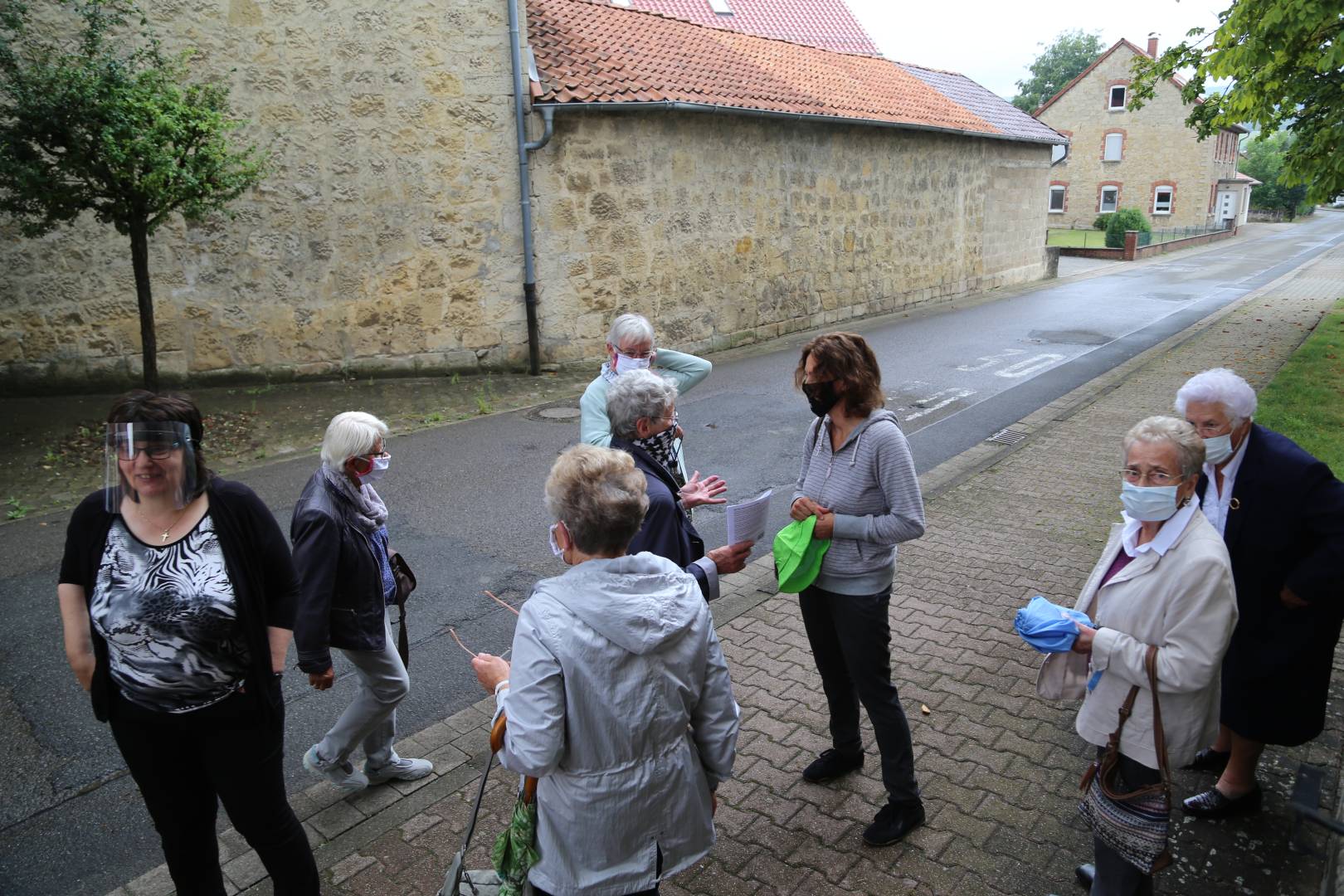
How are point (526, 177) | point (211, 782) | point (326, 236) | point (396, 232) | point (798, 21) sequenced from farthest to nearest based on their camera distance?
point (798, 21) → point (526, 177) → point (396, 232) → point (326, 236) → point (211, 782)

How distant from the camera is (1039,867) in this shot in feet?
10.5

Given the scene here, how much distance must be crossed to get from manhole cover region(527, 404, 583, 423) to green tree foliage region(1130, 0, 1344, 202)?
8.36m

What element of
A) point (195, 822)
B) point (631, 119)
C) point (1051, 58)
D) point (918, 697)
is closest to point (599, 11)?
point (631, 119)

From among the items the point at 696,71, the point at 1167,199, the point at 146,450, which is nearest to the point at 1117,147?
the point at 1167,199

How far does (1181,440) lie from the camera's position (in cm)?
263

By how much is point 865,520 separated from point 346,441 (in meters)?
1.87

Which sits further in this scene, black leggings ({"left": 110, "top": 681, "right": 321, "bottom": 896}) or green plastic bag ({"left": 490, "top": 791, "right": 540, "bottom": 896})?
black leggings ({"left": 110, "top": 681, "right": 321, "bottom": 896})

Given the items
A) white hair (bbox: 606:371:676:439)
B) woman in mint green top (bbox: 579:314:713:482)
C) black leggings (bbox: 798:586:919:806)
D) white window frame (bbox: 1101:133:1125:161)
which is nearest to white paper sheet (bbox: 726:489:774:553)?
black leggings (bbox: 798:586:919:806)

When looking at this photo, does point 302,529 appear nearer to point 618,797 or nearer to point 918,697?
point 618,797

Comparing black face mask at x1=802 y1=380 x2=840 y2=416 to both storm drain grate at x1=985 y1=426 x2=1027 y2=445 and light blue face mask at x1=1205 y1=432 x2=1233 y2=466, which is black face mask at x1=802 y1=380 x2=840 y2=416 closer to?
light blue face mask at x1=1205 y1=432 x2=1233 y2=466

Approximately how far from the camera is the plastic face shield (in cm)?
258

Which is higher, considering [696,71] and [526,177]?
[696,71]

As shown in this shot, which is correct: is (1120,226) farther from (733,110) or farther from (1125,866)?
(1125,866)

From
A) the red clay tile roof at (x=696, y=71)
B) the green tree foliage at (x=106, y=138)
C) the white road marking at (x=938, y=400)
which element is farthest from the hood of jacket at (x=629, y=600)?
the red clay tile roof at (x=696, y=71)
